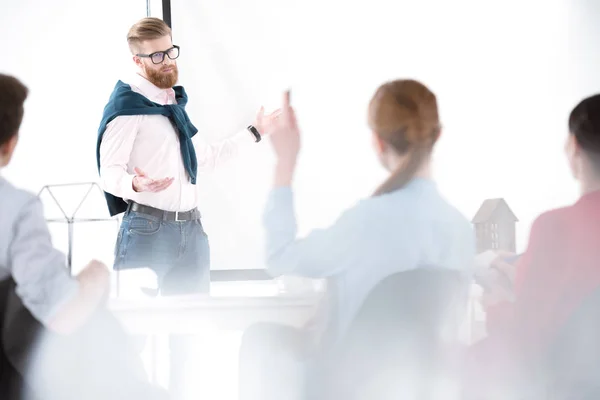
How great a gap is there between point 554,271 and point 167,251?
842 mm

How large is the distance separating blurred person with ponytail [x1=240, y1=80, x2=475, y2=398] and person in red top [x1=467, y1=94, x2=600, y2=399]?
16 centimetres

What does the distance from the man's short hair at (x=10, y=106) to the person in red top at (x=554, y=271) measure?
0.90m

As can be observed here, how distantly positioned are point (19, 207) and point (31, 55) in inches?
15.6

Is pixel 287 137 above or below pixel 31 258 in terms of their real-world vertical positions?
above

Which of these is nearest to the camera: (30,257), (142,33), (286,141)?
(30,257)

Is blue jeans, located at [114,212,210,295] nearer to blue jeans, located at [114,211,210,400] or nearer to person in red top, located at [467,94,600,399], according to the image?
blue jeans, located at [114,211,210,400]

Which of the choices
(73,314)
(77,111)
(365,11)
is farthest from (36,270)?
(365,11)

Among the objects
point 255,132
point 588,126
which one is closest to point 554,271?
point 588,126

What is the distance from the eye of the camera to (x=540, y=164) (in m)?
1.34

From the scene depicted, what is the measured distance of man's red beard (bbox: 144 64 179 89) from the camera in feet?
5.06

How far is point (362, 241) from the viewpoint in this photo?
1.14 meters

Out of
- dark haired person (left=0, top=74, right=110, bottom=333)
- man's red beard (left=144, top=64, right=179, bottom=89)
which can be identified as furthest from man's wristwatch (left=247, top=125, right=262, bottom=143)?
dark haired person (left=0, top=74, right=110, bottom=333)

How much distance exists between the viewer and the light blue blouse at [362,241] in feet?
3.73

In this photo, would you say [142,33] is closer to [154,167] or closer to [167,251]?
[154,167]
